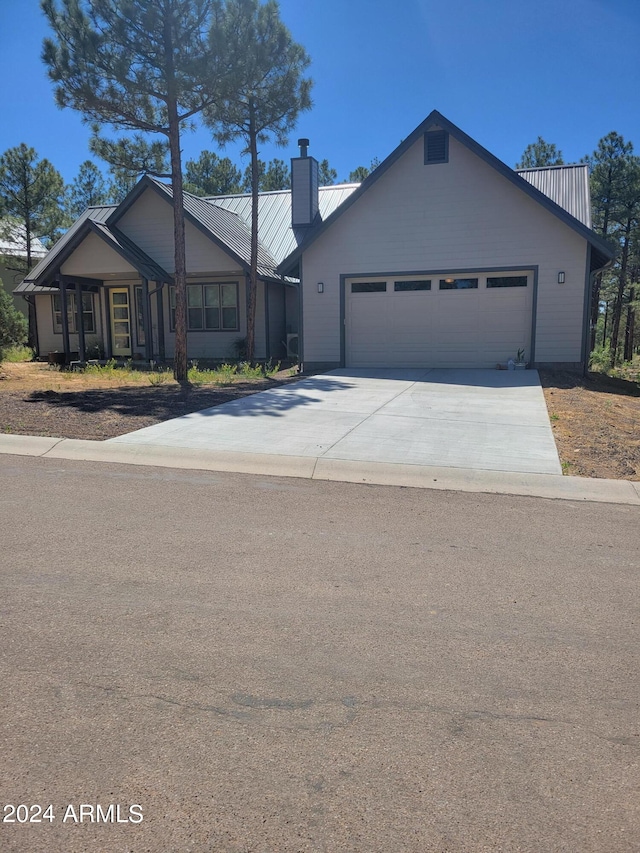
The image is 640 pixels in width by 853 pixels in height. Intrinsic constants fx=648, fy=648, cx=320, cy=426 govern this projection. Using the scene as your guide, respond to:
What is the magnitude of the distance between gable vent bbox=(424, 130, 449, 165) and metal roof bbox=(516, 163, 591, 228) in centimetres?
389

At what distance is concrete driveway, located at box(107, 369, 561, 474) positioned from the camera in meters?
7.96

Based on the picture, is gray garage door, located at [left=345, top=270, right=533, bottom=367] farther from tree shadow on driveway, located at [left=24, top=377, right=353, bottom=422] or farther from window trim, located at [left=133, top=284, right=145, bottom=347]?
window trim, located at [left=133, top=284, right=145, bottom=347]

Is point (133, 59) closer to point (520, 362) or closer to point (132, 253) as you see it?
point (132, 253)

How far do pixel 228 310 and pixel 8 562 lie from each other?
19214mm

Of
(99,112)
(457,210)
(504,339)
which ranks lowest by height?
(504,339)

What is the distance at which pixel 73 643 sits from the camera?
3.55 meters

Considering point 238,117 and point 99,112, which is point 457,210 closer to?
point 238,117

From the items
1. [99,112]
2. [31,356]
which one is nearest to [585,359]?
[99,112]

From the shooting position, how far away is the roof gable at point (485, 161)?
640 inches

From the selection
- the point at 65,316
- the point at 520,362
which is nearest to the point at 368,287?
the point at 520,362

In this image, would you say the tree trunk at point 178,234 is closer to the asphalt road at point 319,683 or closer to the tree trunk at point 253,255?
the tree trunk at point 253,255

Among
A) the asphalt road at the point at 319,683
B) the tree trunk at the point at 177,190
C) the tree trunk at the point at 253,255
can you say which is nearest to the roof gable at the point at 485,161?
the tree trunk at the point at 253,255

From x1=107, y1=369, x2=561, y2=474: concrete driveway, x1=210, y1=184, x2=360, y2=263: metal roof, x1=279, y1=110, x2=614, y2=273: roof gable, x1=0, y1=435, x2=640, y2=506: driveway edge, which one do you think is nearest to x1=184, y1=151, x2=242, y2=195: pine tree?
x1=210, y1=184, x2=360, y2=263: metal roof

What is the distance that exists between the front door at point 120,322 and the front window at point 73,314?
87 centimetres
